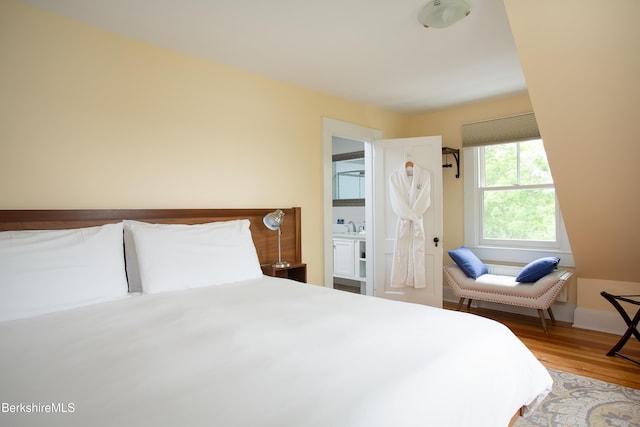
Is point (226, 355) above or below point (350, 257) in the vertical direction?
above

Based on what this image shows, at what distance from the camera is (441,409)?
114cm

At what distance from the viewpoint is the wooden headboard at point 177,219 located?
6.81ft

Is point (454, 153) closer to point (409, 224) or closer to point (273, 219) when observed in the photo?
point (409, 224)

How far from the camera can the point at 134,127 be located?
2543 mm

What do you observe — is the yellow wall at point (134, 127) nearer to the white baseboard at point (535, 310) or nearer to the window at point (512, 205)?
the window at point (512, 205)

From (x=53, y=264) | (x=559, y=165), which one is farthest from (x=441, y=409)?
(x=559, y=165)

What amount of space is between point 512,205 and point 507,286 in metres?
1.07

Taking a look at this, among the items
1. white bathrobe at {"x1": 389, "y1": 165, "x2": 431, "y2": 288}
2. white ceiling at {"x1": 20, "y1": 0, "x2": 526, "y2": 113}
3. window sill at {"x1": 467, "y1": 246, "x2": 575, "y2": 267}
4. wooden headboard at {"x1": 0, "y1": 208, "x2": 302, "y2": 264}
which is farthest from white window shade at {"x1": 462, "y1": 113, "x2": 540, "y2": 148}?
wooden headboard at {"x1": 0, "y1": 208, "x2": 302, "y2": 264}

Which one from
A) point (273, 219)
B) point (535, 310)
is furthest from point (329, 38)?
point (535, 310)

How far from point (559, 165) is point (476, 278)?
159cm

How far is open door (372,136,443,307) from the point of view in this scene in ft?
13.4

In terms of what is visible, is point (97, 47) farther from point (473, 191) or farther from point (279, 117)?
point (473, 191)

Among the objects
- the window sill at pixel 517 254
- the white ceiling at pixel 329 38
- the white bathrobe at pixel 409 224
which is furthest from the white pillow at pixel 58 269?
the window sill at pixel 517 254

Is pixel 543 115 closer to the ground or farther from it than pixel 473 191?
farther from it
